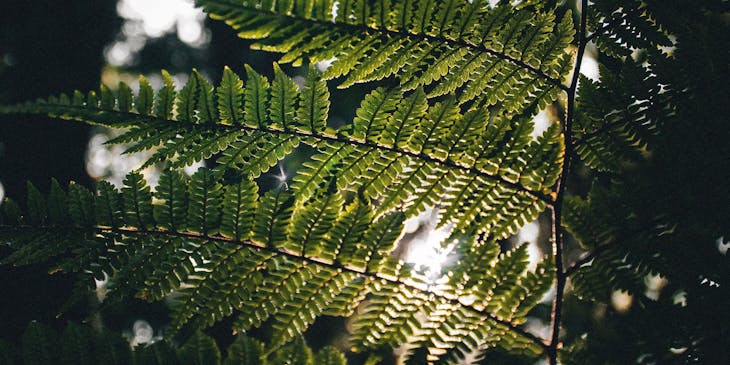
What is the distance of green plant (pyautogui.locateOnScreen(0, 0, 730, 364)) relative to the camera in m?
0.83

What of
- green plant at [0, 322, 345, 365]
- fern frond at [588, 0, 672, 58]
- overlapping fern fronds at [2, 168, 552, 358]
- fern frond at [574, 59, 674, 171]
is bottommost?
green plant at [0, 322, 345, 365]

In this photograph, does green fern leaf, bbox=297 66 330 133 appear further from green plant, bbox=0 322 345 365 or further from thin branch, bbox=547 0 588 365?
thin branch, bbox=547 0 588 365

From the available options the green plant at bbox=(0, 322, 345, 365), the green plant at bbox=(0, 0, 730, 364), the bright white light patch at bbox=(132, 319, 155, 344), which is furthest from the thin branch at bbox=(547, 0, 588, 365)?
the bright white light patch at bbox=(132, 319, 155, 344)

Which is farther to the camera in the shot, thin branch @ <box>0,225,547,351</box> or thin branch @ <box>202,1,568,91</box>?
thin branch @ <box>0,225,547,351</box>

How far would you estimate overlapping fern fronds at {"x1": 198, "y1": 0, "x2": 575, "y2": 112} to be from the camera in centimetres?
80

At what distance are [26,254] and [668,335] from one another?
1235mm

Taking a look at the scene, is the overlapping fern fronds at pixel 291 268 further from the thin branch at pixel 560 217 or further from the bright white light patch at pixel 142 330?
the bright white light patch at pixel 142 330

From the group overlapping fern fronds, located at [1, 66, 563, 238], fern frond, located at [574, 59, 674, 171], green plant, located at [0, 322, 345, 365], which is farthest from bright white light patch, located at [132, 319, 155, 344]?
fern frond, located at [574, 59, 674, 171]

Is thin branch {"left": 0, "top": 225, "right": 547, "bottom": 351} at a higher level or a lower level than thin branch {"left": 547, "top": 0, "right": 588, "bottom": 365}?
lower

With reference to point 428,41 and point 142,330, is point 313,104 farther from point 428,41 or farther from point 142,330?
point 142,330

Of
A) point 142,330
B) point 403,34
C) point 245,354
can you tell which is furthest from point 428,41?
point 142,330

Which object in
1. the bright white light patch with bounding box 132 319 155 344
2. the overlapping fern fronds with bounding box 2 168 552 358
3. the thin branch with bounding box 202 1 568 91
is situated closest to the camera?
A: the thin branch with bounding box 202 1 568 91

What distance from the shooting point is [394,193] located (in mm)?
936

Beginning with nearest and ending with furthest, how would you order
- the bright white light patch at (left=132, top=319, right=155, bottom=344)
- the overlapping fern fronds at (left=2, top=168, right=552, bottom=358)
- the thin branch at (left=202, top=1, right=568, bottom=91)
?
1. the thin branch at (left=202, top=1, right=568, bottom=91)
2. the overlapping fern fronds at (left=2, top=168, right=552, bottom=358)
3. the bright white light patch at (left=132, top=319, right=155, bottom=344)
